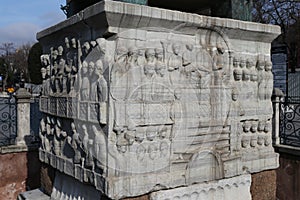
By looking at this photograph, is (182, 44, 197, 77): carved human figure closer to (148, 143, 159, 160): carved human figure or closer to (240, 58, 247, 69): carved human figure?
(240, 58, 247, 69): carved human figure

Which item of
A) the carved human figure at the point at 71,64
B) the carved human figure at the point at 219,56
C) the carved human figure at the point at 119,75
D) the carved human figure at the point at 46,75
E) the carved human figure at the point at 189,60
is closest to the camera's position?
the carved human figure at the point at 119,75

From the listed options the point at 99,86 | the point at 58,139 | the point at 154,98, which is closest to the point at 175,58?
the point at 154,98

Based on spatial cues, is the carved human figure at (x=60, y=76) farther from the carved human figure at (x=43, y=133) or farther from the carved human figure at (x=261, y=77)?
the carved human figure at (x=261, y=77)

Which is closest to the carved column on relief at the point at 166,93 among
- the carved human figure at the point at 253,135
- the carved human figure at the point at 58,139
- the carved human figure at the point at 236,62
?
the carved human figure at the point at 236,62

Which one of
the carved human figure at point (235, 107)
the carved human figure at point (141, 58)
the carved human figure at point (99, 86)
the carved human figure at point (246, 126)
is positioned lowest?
Result: the carved human figure at point (246, 126)

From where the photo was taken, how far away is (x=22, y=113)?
21.8 feet

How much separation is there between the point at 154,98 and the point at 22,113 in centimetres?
428

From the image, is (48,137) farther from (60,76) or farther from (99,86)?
(99,86)

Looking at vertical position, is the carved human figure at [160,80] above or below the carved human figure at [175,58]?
below

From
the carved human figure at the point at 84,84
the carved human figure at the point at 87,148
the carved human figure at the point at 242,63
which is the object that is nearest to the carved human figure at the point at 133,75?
the carved human figure at the point at 84,84

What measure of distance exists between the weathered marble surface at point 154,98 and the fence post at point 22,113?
2619 millimetres

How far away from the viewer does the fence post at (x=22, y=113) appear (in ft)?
21.4

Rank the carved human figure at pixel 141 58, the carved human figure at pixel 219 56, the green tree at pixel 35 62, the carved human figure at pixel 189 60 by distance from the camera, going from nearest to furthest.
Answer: the carved human figure at pixel 141 58 < the carved human figure at pixel 189 60 < the carved human figure at pixel 219 56 < the green tree at pixel 35 62

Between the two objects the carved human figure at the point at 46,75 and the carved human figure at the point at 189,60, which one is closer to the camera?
the carved human figure at the point at 189,60
